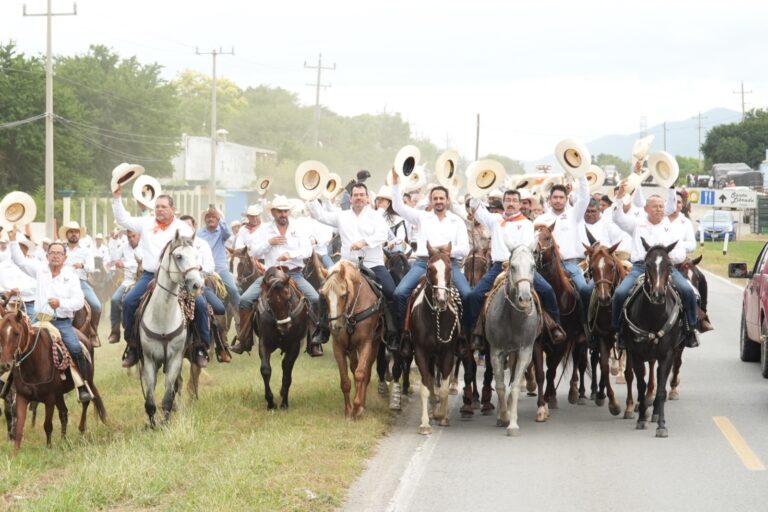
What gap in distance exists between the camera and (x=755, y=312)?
17.7 metres

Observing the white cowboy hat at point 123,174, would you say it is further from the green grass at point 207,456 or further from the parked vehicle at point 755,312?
the parked vehicle at point 755,312

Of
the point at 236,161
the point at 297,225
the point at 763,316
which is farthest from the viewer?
the point at 236,161

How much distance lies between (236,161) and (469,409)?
288 feet

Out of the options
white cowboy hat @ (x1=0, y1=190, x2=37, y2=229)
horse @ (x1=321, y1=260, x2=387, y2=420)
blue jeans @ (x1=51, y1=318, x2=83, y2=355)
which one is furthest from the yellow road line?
white cowboy hat @ (x1=0, y1=190, x2=37, y2=229)

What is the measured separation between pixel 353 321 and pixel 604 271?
297cm

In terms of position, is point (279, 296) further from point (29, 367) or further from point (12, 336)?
point (12, 336)

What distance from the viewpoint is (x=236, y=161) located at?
331ft

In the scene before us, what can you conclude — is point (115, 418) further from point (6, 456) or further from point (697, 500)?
point (697, 500)

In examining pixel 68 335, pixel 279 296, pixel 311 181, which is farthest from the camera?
pixel 311 181

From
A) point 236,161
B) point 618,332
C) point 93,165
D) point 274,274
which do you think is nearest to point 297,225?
point 274,274

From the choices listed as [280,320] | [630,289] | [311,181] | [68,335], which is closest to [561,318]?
[630,289]

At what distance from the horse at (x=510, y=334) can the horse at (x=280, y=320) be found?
2390 millimetres

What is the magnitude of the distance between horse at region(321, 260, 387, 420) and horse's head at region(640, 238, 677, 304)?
3.20 m

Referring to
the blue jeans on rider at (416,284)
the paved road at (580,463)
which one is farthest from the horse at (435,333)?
the paved road at (580,463)
